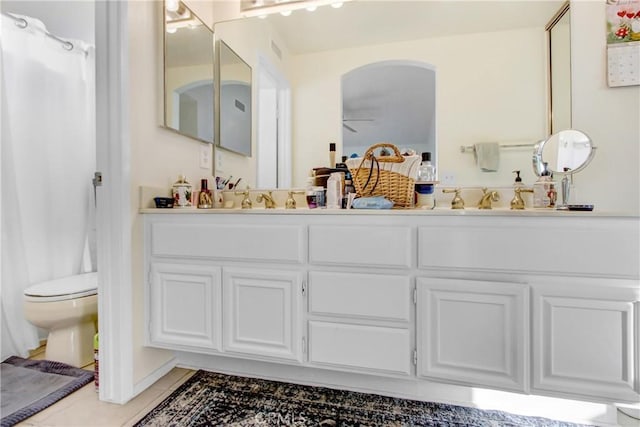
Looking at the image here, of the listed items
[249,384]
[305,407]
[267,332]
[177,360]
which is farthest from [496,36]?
[177,360]

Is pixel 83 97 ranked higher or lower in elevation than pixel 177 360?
higher

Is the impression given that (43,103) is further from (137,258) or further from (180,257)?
(180,257)

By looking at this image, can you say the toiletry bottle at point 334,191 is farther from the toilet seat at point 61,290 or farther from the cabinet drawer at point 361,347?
the toilet seat at point 61,290

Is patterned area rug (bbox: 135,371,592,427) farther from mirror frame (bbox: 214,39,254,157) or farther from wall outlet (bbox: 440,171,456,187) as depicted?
mirror frame (bbox: 214,39,254,157)

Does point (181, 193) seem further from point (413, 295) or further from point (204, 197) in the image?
point (413, 295)

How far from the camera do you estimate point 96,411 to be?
1.30 m

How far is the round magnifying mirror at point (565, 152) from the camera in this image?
130cm

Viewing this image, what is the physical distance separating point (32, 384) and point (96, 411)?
0.46 m

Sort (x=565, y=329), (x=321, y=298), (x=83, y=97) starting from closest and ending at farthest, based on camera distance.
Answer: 1. (x=565, y=329)
2. (x=321, y=298)
3. (x=83, y=97)

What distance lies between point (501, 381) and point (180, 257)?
1.33m

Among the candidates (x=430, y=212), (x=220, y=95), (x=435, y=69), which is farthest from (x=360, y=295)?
(x=220, y=95)

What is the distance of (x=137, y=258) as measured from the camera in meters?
1.38

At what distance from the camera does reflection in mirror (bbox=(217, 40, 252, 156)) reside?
1851mm

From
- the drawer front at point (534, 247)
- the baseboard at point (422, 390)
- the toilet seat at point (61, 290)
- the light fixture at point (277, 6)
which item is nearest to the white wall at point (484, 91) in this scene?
the light fixture at point (277, 6)
